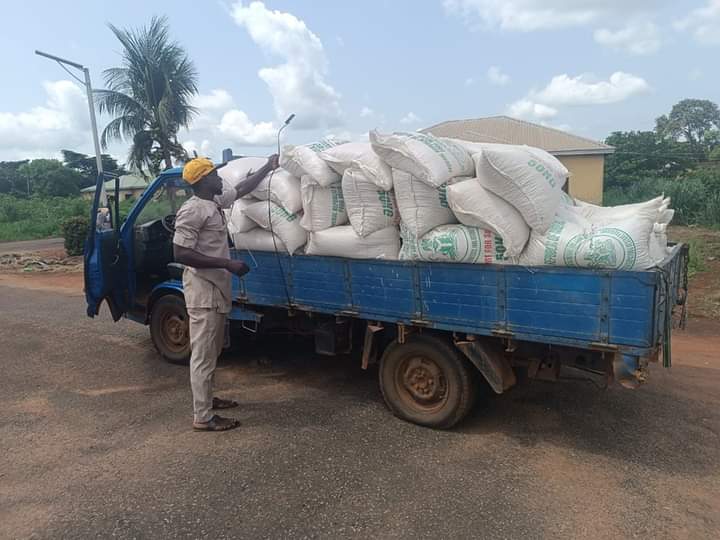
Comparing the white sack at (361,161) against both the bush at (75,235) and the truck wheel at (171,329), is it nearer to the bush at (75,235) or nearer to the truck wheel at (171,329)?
the truck wheel at (171,329)

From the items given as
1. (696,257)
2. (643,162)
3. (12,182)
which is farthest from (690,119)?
(12,182)

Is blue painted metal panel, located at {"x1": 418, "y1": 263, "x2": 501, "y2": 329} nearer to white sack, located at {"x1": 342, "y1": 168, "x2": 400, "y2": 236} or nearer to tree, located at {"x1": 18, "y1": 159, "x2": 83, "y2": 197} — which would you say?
white sack, located at {"x1": 342, "y1": 168, "x2": 400, "y2": 236}

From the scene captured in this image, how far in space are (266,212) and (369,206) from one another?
0.94 meters

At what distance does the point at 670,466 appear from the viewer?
331 cm

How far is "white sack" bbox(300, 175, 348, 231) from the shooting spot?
13.3 ft

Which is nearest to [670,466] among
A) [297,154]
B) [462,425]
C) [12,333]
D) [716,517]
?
[716,517]

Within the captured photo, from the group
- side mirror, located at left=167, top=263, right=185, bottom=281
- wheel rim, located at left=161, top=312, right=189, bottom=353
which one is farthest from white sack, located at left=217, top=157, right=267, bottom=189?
wheel rim, located at left=161, top=312, right=189, bottom=353

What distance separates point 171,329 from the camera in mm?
5410

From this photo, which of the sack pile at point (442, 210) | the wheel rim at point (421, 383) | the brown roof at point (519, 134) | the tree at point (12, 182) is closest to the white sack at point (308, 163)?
the sack pile at point (442, 210)

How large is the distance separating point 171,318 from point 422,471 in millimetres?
3094

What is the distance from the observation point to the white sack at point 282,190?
13.8 feet

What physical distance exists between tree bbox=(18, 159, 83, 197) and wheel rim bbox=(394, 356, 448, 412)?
52.5m

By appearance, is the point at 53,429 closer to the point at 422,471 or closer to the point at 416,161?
the point at 422,471

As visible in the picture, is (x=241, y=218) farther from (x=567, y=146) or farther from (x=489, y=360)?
(x=567, y=146)
